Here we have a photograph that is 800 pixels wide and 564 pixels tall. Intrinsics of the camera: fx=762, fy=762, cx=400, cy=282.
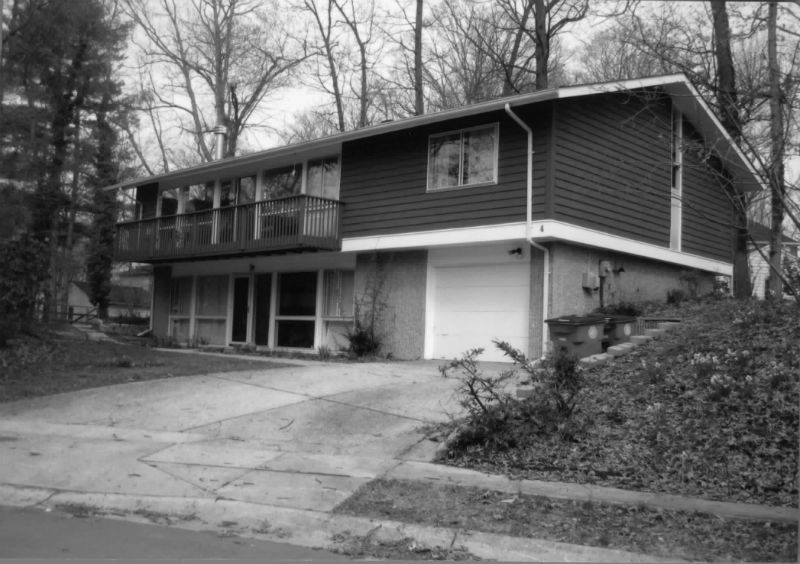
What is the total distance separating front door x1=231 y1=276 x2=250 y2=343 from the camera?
2175cm

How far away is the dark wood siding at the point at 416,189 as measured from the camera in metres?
15.2

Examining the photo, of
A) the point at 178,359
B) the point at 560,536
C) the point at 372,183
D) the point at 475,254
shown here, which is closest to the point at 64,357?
the point at 178,359

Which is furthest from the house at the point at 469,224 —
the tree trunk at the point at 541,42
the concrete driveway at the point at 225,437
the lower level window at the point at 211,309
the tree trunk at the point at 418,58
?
the tree trunk at the point at 418,58

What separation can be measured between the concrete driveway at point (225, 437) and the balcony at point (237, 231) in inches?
204

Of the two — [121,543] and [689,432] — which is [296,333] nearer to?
[689,432]

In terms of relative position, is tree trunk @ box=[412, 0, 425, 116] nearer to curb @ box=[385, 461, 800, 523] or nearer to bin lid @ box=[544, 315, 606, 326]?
bin lid @ box=[544, 315, 606, 326]

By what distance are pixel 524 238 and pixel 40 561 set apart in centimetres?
1114

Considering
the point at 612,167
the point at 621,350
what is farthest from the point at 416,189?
the point at 621,350

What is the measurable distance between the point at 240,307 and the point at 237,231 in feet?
10.6

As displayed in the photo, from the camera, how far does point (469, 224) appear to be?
15617mm

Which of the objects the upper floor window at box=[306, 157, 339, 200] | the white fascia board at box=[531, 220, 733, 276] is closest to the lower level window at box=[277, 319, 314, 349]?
the upper floor window at box=[306, 157, 339, 200]

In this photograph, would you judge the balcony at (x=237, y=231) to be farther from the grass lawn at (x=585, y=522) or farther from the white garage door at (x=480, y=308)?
the grass lawn at (x=585, y=522)

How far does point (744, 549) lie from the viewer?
5.50m

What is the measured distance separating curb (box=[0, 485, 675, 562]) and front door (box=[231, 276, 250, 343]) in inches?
565
